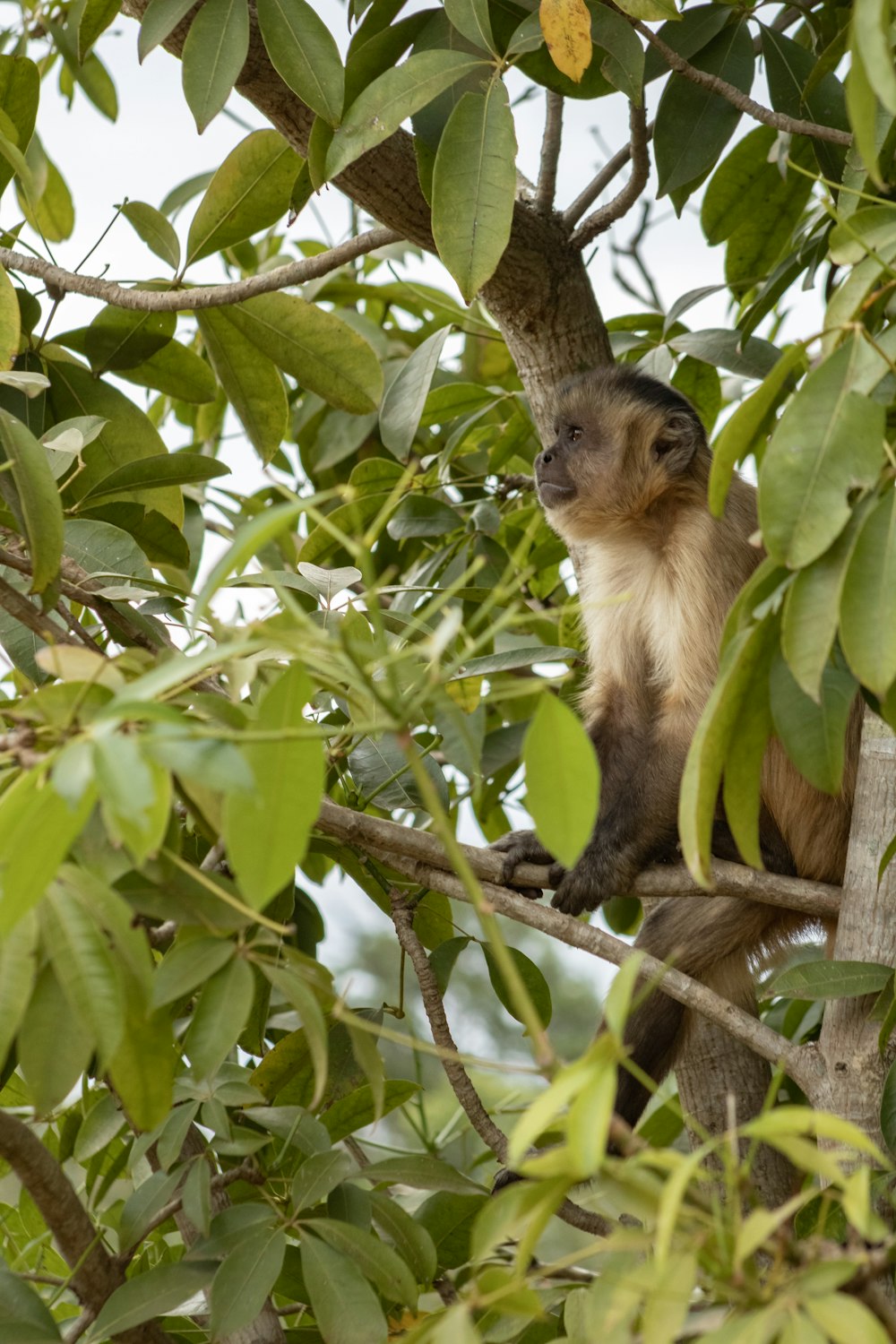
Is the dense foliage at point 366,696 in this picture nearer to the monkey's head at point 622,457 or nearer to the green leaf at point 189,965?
the green leaf at point 189,965

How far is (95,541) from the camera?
76.1 inches

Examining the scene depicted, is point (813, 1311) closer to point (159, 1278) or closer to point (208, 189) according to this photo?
point (159, 1278)

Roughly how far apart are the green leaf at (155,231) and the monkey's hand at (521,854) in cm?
112

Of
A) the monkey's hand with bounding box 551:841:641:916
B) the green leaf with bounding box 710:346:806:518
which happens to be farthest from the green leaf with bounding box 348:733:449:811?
the green leaf with bounding box 710:346:806:518

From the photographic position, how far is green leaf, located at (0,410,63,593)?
4.87 ft

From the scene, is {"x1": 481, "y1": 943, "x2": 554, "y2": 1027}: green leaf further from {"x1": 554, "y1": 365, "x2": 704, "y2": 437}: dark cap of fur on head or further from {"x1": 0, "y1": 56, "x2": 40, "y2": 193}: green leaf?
{"x1": 0, "y1": 56, "x2": 40, "y2": 193}: green leaf

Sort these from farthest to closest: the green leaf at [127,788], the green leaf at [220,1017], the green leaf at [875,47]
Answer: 1. the green leaf at [220,1017]
2. the green leaf at [875,47]
3. the green leaf at [127,788]

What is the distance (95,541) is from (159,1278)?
96 centimetres

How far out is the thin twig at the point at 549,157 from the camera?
2582 mm

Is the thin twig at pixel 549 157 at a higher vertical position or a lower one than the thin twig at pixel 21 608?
higher

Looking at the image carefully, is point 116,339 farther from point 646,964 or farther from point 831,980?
point 831,980

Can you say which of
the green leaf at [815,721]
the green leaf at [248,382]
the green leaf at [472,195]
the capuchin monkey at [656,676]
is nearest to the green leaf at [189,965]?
the green leaf at [815,721]

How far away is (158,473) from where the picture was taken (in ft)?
6.77

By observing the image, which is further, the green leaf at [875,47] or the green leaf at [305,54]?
the green leaf at [305,54]
